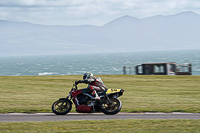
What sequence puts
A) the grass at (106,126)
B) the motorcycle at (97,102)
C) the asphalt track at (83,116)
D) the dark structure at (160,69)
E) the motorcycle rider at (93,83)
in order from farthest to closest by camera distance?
the dark structure at (160,69) < the motorcycle at (97,102) < the motorcycle rider at (93,83) < the asphalt track at (83,116) < the grass at (106,126)

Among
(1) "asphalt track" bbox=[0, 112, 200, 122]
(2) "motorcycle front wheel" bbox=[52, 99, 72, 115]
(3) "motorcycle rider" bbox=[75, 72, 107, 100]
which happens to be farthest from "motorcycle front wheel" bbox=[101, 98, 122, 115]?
(2) "motorcycle front wheel" bbox=[52, 99, 72, 115]

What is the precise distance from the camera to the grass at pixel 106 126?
8.62 meters

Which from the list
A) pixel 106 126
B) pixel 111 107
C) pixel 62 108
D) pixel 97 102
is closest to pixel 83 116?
pixel 97 102

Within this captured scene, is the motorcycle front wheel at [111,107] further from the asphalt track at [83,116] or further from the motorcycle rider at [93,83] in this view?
the motorcycle rider at [93,83]

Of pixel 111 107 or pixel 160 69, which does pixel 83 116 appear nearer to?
pixel 111 107

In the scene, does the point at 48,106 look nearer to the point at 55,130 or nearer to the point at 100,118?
the point at 100,118

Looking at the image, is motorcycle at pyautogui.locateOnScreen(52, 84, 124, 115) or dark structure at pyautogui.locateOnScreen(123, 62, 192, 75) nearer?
motorcycle at pyautogui.locateOnScreen(52, 84, 124, 115)

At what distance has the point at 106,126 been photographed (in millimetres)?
9250

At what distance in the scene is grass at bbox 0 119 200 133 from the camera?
862cm

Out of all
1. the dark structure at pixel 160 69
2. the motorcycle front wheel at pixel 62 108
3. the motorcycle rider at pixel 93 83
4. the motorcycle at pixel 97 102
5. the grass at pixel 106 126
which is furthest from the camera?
the dark structure at pixel 160 69

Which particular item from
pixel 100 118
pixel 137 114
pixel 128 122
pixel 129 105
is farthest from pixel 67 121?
pixel 129 105

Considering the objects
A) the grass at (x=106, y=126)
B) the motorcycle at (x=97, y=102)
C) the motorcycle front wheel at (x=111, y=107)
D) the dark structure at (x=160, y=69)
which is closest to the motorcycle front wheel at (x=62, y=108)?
the motorcycle at (x=97, y=102)

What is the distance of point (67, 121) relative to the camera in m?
10.2

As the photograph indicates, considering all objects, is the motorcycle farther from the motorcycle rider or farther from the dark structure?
the dark structure
